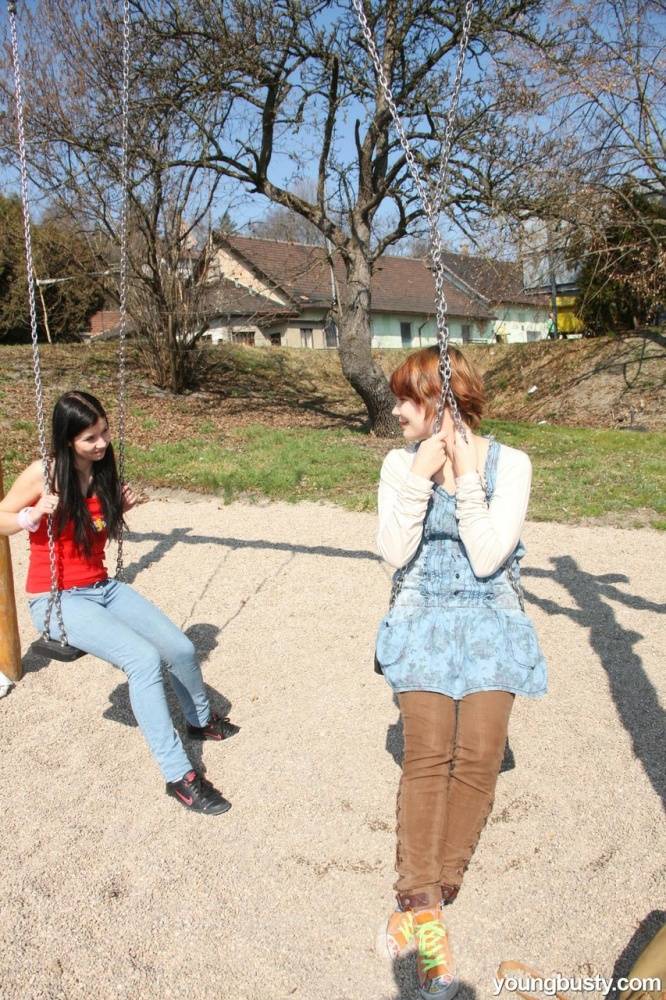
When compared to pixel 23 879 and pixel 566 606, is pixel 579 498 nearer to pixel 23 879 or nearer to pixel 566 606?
pixel 566 606

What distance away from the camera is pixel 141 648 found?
304 cm

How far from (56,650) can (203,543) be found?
3.70 metres

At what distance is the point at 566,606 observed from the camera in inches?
208

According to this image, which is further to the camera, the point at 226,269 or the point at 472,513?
the point at 226,269

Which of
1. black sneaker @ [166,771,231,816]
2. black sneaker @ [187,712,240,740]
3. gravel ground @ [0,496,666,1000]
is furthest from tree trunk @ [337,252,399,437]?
black sneaker @ [166,771,231,816]

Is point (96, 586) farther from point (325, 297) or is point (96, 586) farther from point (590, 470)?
point (325, 297)

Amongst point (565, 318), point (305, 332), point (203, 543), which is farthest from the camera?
point (305, 332)

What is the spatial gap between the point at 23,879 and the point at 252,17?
11.4 metres

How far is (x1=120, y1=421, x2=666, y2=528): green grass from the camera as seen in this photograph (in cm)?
806

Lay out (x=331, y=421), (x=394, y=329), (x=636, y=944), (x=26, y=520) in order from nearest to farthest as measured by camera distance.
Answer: (x=636, y=944), (x=26, y=520), (x=331, y=421), (x=394, y=329)

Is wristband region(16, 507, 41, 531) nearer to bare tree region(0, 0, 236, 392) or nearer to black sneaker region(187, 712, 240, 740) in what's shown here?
black sneaker region(187, 712, 240, 740)

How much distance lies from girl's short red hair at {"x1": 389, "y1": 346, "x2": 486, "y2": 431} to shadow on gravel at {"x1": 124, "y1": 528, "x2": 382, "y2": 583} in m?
3.41

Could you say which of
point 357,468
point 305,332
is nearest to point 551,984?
point 357,468

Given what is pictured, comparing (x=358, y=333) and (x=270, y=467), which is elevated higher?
(x=358, y=333)
